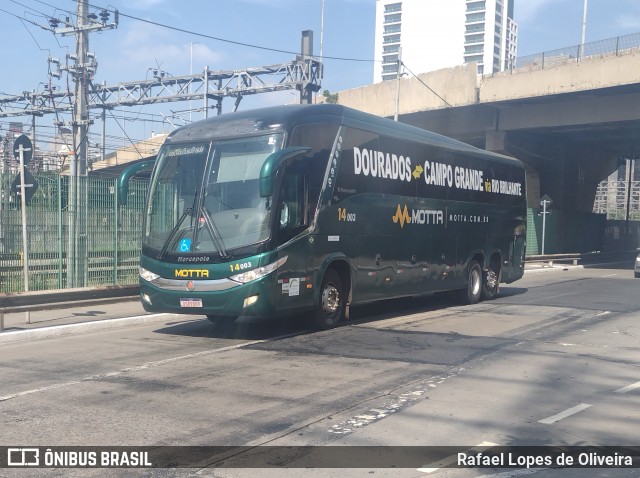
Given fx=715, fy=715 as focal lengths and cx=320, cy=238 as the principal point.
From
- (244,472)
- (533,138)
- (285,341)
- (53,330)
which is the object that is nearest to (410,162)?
(285,341)

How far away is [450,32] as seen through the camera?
457 feet

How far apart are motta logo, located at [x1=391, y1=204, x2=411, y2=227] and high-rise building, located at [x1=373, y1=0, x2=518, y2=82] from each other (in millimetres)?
122167

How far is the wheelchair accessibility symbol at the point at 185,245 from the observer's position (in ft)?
36.9

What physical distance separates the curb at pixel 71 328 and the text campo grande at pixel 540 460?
8.29 m

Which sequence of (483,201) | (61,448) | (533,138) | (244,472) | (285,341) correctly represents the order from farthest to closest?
(533,138) → (483,201) → (285,341) → (61,448) → (244,472)

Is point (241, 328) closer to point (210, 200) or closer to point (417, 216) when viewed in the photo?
point (210, 200)

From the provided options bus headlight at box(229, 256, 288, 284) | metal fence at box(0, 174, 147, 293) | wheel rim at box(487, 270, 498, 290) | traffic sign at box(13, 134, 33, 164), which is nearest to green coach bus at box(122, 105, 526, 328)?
bus headlight at box(229, 256, 288, 284)

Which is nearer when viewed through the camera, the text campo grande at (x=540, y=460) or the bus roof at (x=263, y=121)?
the text campo grande at (x=540, y=460)

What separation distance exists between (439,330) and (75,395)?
7.03m

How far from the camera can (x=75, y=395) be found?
25.2ft

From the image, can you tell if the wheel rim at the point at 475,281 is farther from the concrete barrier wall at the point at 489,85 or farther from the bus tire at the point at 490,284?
the concrete barrier wall at the point at 489,85

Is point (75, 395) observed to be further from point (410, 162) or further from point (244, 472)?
point (410, 162)

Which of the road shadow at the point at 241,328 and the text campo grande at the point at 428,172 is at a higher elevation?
the text campo grande at the point at 428,172

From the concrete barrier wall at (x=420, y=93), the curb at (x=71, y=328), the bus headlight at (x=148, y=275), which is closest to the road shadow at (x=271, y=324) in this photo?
the curb at (x=71, y=328)
